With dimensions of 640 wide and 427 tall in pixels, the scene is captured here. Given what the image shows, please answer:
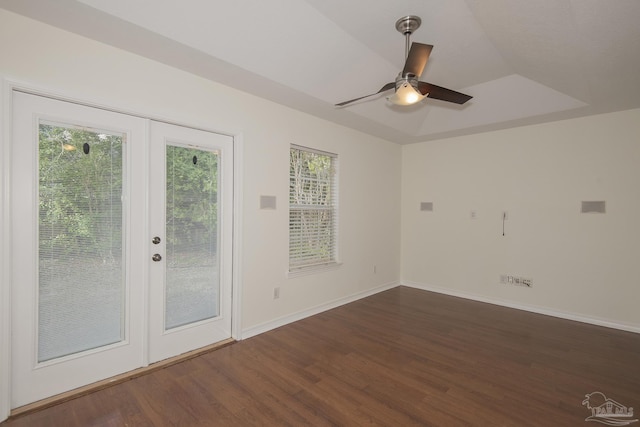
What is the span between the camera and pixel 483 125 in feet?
14.2

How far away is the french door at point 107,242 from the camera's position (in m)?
2.08

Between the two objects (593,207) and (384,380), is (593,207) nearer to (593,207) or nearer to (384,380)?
(593,207)

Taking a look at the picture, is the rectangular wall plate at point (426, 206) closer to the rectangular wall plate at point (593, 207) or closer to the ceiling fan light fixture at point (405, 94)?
the rectangular wall plate at point (593, 207)

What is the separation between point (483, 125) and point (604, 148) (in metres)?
1.42

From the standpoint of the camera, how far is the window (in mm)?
3881

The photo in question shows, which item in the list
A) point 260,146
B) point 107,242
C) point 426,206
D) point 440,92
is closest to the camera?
point 107,242

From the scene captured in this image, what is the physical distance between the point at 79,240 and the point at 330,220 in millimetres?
2885

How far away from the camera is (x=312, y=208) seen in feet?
13.3

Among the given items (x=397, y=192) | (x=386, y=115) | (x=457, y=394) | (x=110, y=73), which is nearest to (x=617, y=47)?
(x=386, y=115)

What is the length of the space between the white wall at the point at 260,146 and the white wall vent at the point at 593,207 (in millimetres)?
2617

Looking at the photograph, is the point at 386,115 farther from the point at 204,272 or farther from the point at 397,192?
the point at 204,272

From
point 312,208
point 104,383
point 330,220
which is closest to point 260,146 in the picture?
point 312,208

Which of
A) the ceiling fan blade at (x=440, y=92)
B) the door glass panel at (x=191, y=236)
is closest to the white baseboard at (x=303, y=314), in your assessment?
the door glass panel at (x=191, y=236)

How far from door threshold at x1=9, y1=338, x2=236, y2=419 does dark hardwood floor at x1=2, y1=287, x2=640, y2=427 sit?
48 millimetres
